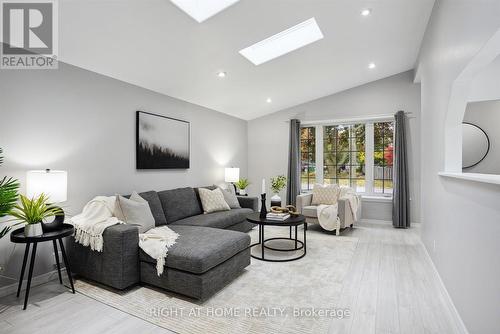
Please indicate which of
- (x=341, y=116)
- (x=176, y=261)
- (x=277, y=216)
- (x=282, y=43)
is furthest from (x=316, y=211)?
(x=176, y=261)

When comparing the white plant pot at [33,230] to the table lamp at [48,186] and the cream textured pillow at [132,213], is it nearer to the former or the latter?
the table lamp at [48,186]

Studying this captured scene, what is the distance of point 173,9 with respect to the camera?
8.38 ft

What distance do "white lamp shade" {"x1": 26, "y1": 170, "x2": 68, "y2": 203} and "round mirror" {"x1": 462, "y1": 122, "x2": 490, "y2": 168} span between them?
17.2 ft

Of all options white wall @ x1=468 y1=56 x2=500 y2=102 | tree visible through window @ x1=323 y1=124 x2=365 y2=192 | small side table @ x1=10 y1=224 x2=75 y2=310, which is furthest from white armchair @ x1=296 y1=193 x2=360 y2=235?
small side table @ x1=10 y1=224 x2=75 y2=310

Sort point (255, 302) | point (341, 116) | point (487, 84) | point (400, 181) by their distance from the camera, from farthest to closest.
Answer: point (341, 116)
point (400, 181)
point (487, 84)
point (255, 302)

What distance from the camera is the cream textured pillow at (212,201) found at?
4.44 m

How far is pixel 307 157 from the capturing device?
6.29 meters

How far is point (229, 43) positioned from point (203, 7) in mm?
604

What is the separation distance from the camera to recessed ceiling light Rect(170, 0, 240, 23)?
8.66 ft

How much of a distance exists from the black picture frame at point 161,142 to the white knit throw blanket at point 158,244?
1372 mm

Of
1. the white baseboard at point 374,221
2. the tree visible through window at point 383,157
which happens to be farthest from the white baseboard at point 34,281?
the tree visible through window at point 383,157

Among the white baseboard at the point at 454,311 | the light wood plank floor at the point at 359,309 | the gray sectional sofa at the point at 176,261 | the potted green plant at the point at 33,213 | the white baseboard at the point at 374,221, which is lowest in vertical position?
the light wood plank floor at the point at 359,309

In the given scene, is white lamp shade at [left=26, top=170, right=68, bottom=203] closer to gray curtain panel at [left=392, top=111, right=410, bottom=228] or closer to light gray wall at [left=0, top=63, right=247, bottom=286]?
light gray wall at [left=0, top=63, right=247, bottom=286]

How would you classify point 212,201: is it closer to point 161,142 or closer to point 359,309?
point 161,142
